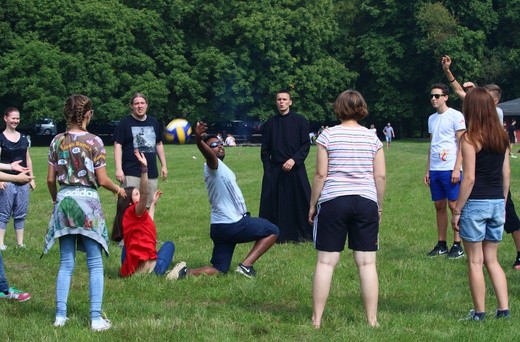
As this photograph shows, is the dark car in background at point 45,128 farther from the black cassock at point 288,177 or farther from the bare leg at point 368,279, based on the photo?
the bare leg at point 368,279

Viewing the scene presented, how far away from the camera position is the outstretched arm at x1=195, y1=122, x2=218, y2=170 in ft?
24.8

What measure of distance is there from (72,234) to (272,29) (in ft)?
171

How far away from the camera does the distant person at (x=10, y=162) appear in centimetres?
1078

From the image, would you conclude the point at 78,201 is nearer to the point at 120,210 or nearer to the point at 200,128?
the point at 200,128

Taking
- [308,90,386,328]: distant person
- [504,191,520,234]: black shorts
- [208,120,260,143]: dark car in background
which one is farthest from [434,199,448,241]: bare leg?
[208,120,260,143]: dark car in background

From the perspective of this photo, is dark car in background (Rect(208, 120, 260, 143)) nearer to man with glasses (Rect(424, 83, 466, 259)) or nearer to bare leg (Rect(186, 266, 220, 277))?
man with glasses (Rect(424, 83, 466, 259))

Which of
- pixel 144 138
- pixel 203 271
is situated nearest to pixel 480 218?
pixel 203 271

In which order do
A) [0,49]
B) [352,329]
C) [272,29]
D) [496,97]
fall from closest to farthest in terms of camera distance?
[352,329] < [496,97] < [0,49] < [272,29]

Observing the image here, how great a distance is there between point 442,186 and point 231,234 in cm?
306

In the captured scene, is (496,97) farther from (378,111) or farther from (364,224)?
(378,111)

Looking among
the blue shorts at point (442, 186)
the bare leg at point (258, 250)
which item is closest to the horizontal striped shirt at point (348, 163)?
the bare leg at point (258, 250)

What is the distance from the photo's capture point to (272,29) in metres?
57.4

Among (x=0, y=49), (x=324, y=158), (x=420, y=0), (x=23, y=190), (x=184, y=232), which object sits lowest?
(x=184, y=232)

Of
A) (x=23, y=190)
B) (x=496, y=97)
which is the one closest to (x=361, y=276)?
(x=496, y=97)
